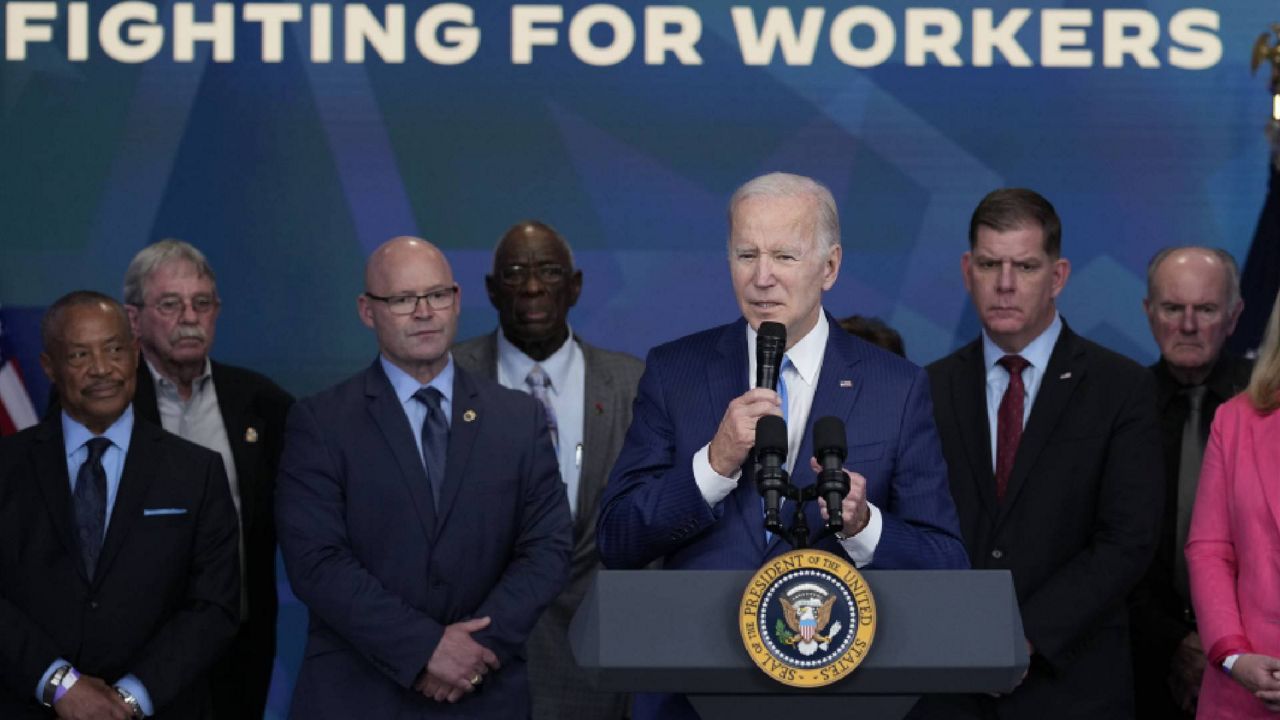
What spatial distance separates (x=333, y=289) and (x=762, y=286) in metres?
3.53

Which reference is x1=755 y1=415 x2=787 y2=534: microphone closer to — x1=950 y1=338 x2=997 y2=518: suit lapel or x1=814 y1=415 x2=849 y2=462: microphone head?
x1=814 y1=415 x2=849 y2=462: microphone head

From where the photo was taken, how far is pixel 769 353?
2812 millimetres

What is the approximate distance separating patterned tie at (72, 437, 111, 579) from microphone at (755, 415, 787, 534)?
2.41 meters

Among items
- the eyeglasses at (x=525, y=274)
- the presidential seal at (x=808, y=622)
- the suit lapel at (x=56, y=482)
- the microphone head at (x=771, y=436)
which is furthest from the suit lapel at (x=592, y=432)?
the presidential seal at (x=808, y=622)

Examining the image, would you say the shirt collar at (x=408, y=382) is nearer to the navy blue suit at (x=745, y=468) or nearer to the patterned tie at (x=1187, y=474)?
the navy blue suit at (x=745, y=468)

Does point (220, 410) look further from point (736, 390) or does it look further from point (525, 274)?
point (736, 390)

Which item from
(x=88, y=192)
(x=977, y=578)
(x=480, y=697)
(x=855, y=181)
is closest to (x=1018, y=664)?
(x=977, y=578)

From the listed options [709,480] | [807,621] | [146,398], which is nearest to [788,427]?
[709,480]

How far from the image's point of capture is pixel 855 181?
20.5 ft

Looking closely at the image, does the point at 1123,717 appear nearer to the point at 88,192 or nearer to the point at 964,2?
the point at 964,2

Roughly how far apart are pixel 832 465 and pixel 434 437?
1993 millimetres

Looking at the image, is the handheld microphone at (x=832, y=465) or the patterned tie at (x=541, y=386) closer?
the handheld microphone at (x=832, y=465)

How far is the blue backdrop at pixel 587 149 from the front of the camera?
6.21 meters

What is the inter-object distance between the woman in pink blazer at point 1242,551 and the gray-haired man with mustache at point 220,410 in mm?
2717
